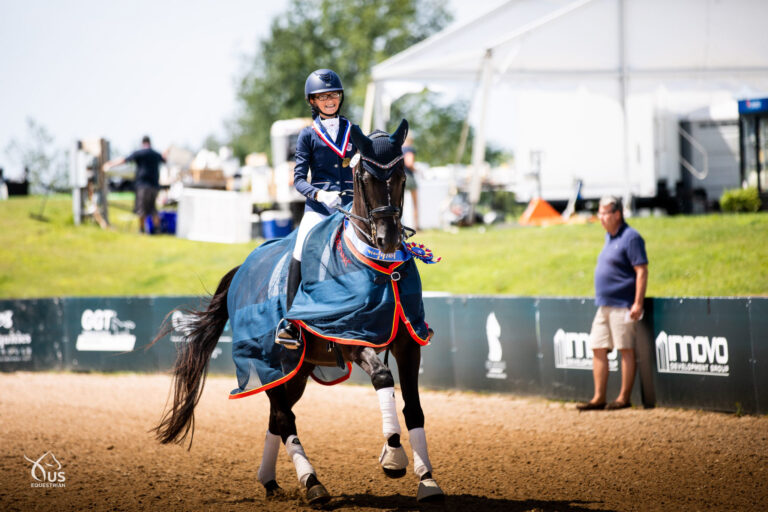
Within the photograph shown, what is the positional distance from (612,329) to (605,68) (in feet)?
33.7

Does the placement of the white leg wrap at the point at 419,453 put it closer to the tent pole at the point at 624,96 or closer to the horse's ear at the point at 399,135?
the horse's ear at the point at 399,135

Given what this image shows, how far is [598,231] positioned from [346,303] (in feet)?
37.2

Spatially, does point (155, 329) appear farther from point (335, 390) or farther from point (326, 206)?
point (326, 206)

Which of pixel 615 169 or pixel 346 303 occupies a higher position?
pixel 615 169

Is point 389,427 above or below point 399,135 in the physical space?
below

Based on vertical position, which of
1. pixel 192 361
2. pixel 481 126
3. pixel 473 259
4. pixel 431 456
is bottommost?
pixel 431 456

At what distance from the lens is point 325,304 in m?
5.61

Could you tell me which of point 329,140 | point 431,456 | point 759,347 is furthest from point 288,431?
point 759,347

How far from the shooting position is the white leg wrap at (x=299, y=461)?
19.1 feet

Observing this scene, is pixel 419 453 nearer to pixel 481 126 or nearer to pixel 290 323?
pixel 290 323

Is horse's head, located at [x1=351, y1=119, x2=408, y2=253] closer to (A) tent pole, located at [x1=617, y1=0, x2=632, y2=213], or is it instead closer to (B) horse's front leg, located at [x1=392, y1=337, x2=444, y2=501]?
(B) horse's front leg, located at [x1=392, y1=337, x2=444, y2=501]

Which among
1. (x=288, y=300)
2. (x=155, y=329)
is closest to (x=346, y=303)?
(x=288, y=300)

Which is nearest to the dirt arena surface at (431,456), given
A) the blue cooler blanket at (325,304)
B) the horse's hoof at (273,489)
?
the horse's hoof at (273,489)

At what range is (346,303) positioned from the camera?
5.50m
